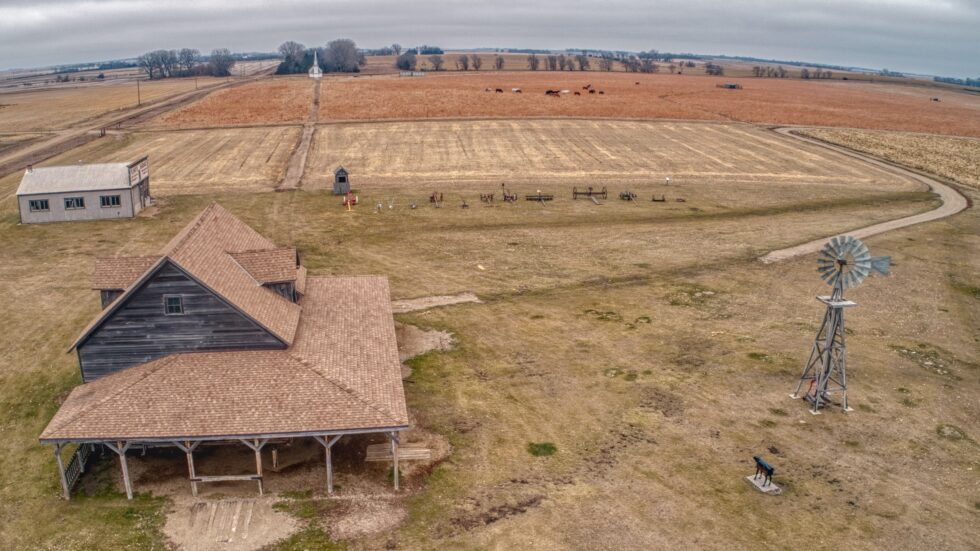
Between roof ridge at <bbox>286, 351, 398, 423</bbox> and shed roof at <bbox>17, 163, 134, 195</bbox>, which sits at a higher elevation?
shed roof at <bbox>17, 163, 134, 195</bbox>

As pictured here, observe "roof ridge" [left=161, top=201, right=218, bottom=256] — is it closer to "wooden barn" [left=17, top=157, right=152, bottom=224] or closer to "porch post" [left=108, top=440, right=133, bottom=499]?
"porch post" [left=108, top=440, right=133, bottom=499]

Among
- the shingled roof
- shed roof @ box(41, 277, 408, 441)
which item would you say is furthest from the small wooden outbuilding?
shed roof @ box(41, 277, 408, 441)

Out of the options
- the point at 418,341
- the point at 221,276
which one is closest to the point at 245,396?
the point at 221,276

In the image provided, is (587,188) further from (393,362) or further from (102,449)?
(102,449)

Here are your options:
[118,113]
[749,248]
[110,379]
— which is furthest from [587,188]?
[118,113]

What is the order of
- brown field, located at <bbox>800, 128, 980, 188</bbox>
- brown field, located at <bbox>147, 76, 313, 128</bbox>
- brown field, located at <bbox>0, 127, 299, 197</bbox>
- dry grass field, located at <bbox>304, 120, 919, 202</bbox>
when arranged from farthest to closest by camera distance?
1. brown field, located at <bbox>147, 76, 313, 128</bbox>
2. brown field, located at <bbox>800, 128, 980, 188</bbox>
3. dry grass field, located at <bbox>304, 120, 919, 202</bbox>
4. brown field, located at <bbox>0, 127, 299, 197</bbox>

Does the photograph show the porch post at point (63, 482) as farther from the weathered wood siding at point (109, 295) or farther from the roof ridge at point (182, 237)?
the roof ridge at point (182, 237)
